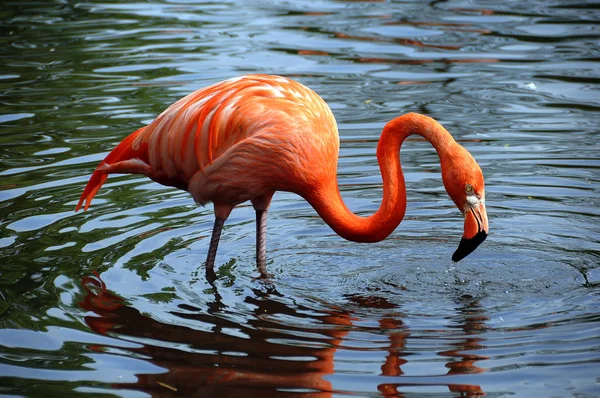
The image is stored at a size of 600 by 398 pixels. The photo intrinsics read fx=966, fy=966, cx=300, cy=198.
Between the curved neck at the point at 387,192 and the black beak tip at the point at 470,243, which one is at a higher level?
the curved neck at the point at 387,192

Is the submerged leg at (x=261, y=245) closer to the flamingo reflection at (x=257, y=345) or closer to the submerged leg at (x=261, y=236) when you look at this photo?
the submerged leg at (x=261, y=236)

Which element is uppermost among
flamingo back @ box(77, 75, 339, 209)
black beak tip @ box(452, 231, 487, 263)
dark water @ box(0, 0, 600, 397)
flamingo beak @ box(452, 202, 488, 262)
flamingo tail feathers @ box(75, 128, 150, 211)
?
Answer: flamingo back @ box(77, 75, 339, 209)

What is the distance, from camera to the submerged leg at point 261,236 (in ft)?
19.5

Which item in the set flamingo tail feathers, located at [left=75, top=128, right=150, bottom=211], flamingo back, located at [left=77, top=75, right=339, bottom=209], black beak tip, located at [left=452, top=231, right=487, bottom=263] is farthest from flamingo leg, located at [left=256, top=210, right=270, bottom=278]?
black beak tip, located at [left=452, top=231, right=487, bottom=263]

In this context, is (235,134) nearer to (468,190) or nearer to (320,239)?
(320,239)

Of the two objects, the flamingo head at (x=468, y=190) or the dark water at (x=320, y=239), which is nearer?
the dark water at (x=320, y=239)

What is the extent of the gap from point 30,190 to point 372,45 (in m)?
5.44

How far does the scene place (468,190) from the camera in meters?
5.16

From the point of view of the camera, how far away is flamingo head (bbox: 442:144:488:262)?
16.9 ft

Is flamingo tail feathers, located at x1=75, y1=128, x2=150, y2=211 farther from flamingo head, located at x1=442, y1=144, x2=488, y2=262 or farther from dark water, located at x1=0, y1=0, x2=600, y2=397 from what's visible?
flamingo head, located at x1=442, y1=144, x2=488, y2=262

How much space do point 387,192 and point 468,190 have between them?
0.49 m

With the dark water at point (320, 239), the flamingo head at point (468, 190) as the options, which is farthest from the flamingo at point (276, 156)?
the dark water at point (320, 239)

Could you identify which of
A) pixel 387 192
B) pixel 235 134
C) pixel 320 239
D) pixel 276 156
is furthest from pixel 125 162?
pixel 387 192

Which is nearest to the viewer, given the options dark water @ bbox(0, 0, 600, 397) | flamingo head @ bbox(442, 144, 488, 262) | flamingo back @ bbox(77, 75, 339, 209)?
dark water @ bbox(0, 0, 600, 397)
